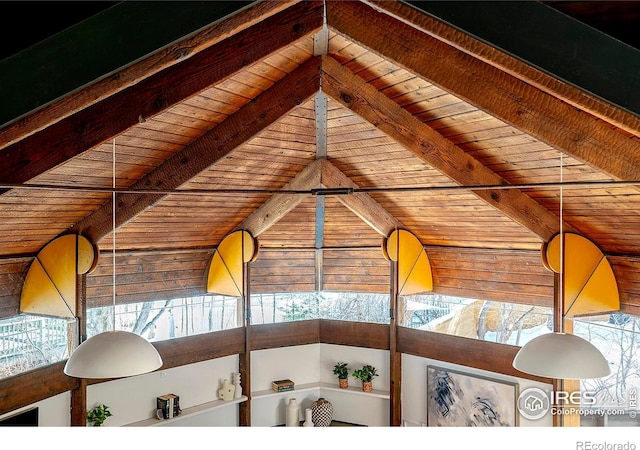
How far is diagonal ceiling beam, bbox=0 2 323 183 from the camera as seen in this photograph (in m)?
3.96

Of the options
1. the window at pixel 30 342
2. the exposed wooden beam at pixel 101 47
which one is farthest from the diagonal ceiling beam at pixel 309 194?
the exposed wooden beam at pixel 101 47

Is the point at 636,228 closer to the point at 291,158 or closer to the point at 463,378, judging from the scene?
the point at 463,378

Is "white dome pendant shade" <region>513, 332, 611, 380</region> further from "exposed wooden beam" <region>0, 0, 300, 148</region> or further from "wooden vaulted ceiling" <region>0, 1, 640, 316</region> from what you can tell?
"exposed wooden beam" <region>0, 0, 300, 148</region>

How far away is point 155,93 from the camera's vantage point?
4258 millimetres

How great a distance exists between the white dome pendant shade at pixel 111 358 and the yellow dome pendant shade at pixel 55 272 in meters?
2.87

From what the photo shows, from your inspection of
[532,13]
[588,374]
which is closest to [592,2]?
[532,13]

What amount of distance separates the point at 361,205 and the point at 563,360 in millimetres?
4211

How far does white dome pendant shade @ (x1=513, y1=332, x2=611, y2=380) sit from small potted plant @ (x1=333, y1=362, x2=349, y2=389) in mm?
5146

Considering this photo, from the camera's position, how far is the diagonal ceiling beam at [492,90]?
12.6 feet

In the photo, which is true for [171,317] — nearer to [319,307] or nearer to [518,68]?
[319,307]

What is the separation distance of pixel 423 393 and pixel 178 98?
5964 millimetres

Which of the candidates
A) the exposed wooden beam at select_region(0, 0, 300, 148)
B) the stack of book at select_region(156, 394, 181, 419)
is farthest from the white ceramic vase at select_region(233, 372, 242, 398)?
the exposed wooden beam at select_region(0, 0, 300, 148)

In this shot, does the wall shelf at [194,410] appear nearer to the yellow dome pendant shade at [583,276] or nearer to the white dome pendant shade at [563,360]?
the yellow dome pendant shade at [583,276]
